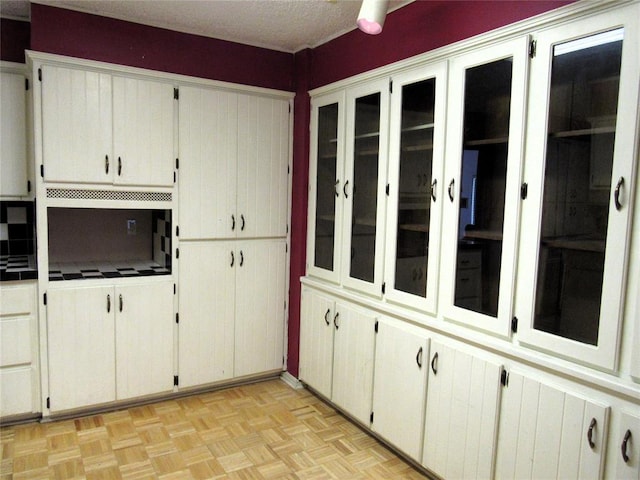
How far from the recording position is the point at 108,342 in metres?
3.00

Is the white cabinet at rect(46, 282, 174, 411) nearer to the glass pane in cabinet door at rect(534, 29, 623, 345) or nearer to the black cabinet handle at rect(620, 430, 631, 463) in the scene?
the glass pane in cabinet door at rect(534, 29, 623, 345)

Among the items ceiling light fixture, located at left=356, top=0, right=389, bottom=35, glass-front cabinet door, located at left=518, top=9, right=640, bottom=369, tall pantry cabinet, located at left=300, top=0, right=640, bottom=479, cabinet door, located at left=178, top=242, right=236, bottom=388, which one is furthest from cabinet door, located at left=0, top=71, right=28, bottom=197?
glass-front cabinet door, located at left=518, top=9, right=640, bottom=369

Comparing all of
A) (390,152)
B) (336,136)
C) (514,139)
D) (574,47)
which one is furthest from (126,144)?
(574,47)

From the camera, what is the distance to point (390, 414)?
265cm

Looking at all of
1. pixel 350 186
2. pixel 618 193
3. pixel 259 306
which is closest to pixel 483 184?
pixel 618 193

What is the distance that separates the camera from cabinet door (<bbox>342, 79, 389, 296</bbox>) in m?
2.69

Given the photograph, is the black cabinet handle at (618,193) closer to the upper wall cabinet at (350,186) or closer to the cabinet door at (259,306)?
the upper wall cabinet at (350,186)

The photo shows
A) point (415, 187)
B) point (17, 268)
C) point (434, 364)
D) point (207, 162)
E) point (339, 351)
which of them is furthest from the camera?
point (207, 162)

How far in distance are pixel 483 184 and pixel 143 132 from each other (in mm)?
2155

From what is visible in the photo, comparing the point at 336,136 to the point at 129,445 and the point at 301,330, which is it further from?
the point at 129,445

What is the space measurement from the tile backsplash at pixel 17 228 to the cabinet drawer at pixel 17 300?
0.62 meters

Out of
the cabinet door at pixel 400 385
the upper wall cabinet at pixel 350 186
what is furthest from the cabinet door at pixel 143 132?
the cabinet door at pixel 400 385

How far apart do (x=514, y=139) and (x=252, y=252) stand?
2.10 m

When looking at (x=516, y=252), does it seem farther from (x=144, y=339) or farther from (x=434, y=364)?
(x=144, y=339)
